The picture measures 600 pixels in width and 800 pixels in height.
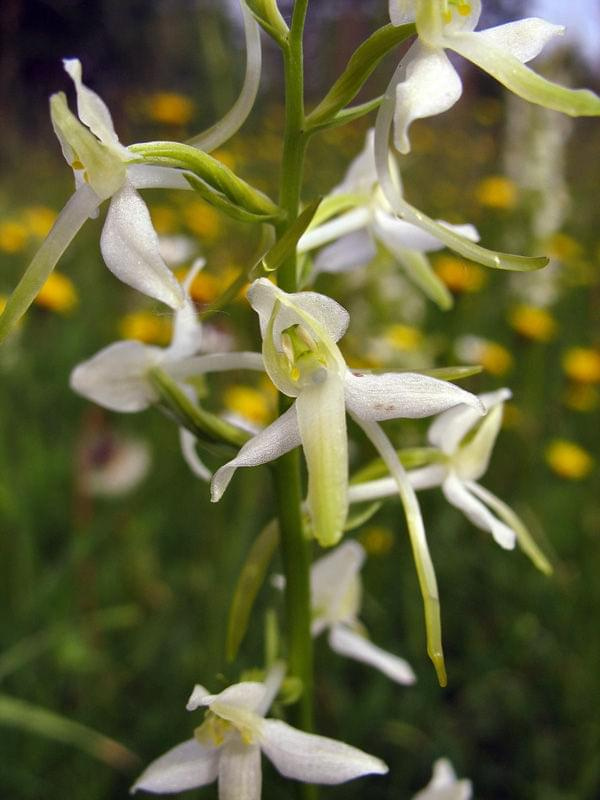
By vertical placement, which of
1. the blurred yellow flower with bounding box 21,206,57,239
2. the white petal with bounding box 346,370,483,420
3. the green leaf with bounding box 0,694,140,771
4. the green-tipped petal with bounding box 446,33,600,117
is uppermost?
the green-tipped petal with bounding box 446,33,600,117

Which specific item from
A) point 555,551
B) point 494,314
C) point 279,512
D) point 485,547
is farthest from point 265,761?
point 494,314

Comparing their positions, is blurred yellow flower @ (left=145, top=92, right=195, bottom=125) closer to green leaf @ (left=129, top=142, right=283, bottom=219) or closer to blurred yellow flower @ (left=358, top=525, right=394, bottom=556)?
blurred yellow flower @ (left=358, top=525, right=394, bottom=556)

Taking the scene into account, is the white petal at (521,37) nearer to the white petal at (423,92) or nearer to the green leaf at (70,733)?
the white petal at (423,92)

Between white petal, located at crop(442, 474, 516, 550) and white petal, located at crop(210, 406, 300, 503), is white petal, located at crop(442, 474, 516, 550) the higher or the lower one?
the lower one

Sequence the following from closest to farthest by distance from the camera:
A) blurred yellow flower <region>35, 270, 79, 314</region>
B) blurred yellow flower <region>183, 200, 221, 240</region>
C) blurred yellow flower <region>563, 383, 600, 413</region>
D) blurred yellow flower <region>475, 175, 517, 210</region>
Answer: blurred yellow flower <region>35, 270, 79, 314</region> → blurred yellow flower <region>563, 383, 600, 413</region> → blurred yellow flower <region>183, 200, 221, 240</region> → blurred yellow flower <region>475, 175, 517, 210</region>

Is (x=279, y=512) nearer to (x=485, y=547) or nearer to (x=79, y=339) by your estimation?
(x=485, y=547)

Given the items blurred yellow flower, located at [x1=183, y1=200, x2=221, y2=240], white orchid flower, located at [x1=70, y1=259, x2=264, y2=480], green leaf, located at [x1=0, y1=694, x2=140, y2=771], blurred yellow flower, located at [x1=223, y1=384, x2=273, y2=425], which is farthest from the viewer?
blurred yellow flower, located at [x1=183, y1=200, x2=221, y2=240]

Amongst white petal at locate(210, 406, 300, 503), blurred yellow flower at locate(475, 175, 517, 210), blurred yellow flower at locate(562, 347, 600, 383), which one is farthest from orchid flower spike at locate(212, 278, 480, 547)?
blurred yellow flower at locate(475, 175, 517, 210)

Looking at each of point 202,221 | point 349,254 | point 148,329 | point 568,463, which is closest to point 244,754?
point 349,254
